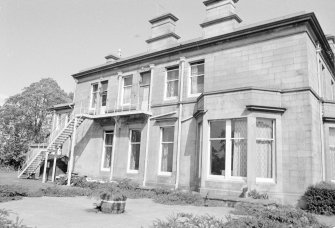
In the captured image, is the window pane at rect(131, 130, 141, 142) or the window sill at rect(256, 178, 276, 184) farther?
the window pane at rect(131, 130, 141, 142)

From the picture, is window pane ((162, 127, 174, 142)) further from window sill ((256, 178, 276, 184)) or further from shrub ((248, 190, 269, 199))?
shrub ((248, 190, 269, 199))

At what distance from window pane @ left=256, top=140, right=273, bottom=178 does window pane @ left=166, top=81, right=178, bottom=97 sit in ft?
21.2

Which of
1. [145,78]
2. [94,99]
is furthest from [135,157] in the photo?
[94,99]

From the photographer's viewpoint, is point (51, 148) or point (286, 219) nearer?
point (286, 219)

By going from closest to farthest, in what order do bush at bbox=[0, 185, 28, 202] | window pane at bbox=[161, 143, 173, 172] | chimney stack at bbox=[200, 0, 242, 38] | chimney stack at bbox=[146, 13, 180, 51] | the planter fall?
the planter < bush at bbox=[0, 185, 28, 202] < chimney stack at bbox=[200, 0, 242, 38] < window pane at bbox=[161, 143, 173, 172] < chimney stack at bbox=[146, 13, 180, 51]

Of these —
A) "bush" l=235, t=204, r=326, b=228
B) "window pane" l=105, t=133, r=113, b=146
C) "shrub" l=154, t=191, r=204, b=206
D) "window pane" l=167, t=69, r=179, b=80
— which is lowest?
"shrub" l=154, t=191, r=204, b=206

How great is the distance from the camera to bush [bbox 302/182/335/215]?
435 inches

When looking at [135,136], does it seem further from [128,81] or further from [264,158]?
[264,158]

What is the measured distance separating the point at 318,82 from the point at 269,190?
240 inches

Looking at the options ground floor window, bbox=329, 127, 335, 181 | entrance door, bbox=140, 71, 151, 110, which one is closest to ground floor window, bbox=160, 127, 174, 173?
entrance door, bbox=140, 71, 151, 110

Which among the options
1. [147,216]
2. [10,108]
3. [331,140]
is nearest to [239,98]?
[331,140]

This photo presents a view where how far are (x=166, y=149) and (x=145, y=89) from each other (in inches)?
180

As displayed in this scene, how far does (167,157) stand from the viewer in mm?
17031

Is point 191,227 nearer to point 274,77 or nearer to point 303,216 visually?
point 303,216
